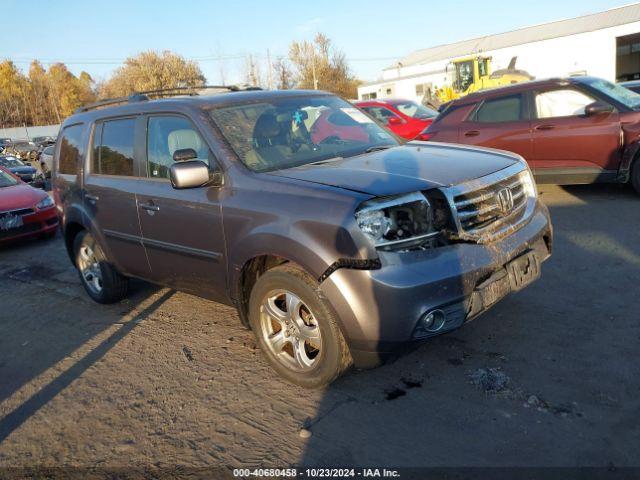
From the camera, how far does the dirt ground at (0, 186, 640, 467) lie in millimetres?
2811

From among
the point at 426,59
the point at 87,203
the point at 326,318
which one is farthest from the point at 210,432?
the point at 426,59

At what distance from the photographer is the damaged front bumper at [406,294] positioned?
2902mm

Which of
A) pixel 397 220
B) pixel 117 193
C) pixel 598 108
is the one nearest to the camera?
pixel 397 220

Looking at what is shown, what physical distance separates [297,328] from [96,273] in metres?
2.97

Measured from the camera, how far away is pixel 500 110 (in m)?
8.21

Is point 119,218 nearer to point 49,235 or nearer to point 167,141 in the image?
point 167,141

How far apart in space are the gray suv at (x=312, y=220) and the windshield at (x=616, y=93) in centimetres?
438

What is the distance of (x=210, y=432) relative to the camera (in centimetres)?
315

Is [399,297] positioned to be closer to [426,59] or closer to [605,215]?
[605,215]

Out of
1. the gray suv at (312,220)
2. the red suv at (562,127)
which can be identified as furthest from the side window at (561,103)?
the gray suv at (312,220)

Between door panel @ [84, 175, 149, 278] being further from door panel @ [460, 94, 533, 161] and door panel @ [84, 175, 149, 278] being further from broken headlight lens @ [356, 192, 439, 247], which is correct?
door panel @ [460, 94, 533, 161]

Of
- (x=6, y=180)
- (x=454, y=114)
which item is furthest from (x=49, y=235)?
(x=454, y=114)

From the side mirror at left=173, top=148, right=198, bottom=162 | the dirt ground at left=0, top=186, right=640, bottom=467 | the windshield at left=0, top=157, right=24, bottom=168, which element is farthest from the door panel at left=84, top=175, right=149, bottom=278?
the windshield at left=0, top=157, right=24, bottom=168

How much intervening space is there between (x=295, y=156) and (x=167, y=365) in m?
1.82
